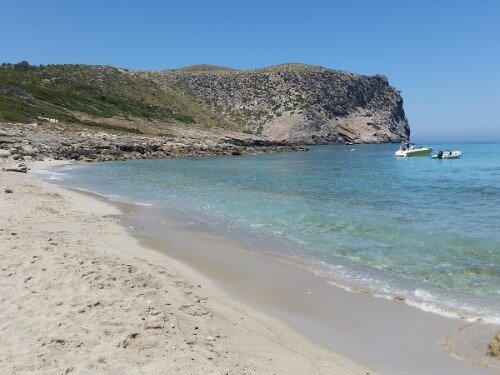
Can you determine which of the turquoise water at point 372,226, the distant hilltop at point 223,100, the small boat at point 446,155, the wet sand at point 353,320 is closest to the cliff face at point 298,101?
the distant hilltop at point 223,100

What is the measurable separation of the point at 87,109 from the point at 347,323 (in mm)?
71059

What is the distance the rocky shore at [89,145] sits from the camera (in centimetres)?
3969

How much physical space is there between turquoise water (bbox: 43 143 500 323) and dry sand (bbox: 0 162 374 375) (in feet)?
9.64

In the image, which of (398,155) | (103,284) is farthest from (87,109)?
(103,284)

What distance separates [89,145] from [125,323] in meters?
47.0

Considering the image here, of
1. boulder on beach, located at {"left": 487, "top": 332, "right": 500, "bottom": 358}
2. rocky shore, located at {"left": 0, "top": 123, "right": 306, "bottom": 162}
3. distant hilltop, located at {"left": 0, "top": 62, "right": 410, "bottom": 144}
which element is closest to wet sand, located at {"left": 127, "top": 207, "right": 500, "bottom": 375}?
boulder on beach, located at {"left": 487, "top": 332, "right": 500, "bottom": 358}

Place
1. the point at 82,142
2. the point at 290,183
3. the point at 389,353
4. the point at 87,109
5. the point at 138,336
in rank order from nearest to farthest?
the point at 138,336
the point at 389,353
the point at 290,183
the point at 82,142
the point at 87,109

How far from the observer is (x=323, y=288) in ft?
26.2

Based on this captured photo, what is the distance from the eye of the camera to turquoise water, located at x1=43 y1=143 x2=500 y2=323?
8.39m

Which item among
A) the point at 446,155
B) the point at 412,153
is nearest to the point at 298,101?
the point at 412,153

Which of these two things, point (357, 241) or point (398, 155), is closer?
point (357, 241)

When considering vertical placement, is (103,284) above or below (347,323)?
above

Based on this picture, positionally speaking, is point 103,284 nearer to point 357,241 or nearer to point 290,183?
point 357,241

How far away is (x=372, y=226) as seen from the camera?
14.0 m
